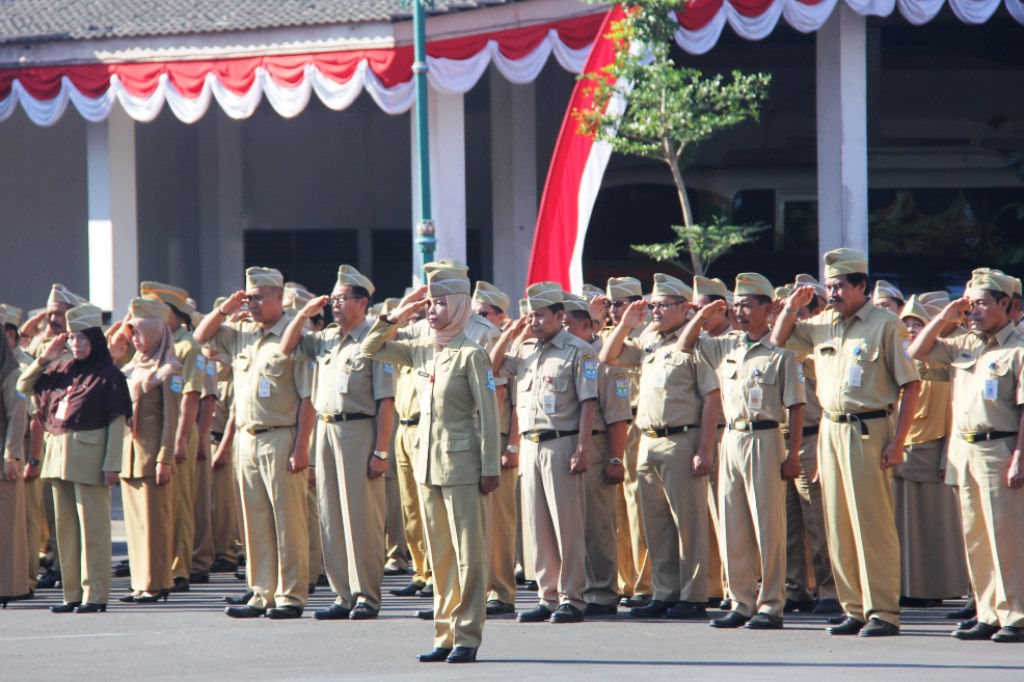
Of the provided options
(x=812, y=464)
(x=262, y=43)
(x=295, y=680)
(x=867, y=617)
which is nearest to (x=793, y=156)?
(x=262, y=43)

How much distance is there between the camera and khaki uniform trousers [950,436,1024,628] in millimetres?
8227

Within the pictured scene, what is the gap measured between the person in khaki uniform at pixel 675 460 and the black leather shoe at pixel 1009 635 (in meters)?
1.94

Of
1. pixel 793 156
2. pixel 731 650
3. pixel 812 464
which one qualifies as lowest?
pixel 731 650

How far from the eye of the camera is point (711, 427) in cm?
944

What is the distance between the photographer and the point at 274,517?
9.61 meters

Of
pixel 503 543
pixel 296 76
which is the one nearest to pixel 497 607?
pixel 503 543

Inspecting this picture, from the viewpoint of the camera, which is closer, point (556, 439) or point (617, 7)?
point (556, 439)

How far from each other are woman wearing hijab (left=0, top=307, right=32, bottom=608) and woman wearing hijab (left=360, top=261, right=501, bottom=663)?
388 cm

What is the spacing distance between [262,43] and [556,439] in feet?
38.2

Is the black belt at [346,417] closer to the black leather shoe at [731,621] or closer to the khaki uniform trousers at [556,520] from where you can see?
the khaki uniform trousers at [556,520]

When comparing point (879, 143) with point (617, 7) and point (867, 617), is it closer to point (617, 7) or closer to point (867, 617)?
point (617, 7)

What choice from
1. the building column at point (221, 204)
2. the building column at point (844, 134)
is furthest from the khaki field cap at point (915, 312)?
the building column at point (221, 204)

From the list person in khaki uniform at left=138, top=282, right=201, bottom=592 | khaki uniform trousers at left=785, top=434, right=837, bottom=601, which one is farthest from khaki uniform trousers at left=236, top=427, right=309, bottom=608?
khaki uniform trousers at left=785, top=434, right=837, bottom=601

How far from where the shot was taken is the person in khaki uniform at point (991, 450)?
27.0 ft
